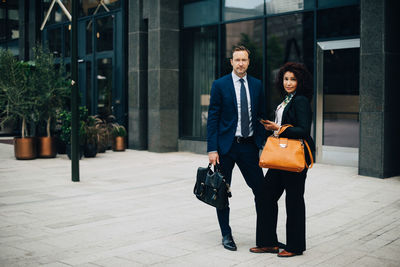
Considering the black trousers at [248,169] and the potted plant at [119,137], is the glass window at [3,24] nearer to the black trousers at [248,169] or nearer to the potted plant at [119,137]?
the potted plant at [119,137]

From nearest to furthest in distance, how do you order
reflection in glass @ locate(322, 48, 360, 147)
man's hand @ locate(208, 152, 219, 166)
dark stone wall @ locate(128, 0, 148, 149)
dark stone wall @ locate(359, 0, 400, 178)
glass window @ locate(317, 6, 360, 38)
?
man's hand @ locate(208, 152, 219, 166) → dark stone wall @ locate(359, 0, 400, 178) → glass window @ locate(317, 6, 360, 38) → reflection in glass @ locate(322, 48, 360, 147) → dark stone wall @ locate(128, 0, 148, 149)

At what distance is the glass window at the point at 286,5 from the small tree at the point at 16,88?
6146 mm

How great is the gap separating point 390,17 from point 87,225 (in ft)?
22.8

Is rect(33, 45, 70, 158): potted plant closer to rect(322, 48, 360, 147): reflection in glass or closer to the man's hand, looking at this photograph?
rect(322, 48, 360, 147): reflection in glass

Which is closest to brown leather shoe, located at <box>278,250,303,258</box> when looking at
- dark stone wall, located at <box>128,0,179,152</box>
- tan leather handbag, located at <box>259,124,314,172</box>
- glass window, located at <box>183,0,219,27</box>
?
tan leather handbag, located at <box>259,124,314,172</box>

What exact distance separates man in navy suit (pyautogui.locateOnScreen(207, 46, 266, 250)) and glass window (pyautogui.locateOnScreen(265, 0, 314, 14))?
733cm

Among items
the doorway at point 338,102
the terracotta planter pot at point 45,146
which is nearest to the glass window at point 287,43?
the doorway at point 338,102

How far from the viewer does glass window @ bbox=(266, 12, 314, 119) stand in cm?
1191

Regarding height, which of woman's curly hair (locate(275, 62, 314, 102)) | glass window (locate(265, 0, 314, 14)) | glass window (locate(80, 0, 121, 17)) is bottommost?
woman's curly hair (locate(275, 62, 314, 102))

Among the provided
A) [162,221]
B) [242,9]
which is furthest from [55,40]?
[162,221]

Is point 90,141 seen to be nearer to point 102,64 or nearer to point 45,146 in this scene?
point 45,146

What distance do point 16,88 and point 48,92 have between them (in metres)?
0.77

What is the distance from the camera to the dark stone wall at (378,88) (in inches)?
380

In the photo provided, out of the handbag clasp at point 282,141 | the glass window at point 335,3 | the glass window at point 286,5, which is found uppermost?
the glass window at point 286,5
